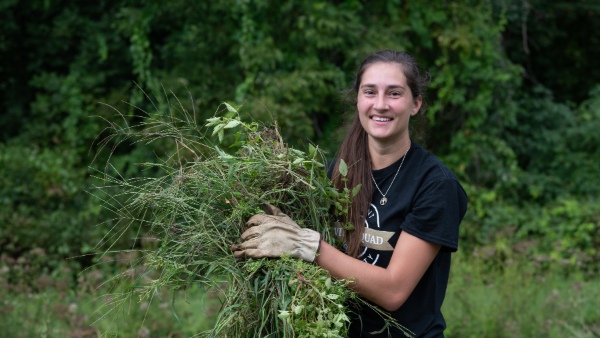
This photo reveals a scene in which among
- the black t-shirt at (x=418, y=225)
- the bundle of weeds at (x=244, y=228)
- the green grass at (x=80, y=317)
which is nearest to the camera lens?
the bundle of weeds at (x=244, y=228)

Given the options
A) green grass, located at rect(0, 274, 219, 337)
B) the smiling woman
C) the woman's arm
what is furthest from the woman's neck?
green grass, located at rect(0, 274, 219, 337)

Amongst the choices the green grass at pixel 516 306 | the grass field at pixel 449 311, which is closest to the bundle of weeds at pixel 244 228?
the grass field at pixel 449 311

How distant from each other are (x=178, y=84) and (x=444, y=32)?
2.66 metres

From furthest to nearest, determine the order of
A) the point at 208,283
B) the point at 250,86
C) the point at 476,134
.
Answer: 1. the point at 476,134
2. the point at 250,86
3. the point at 208,283

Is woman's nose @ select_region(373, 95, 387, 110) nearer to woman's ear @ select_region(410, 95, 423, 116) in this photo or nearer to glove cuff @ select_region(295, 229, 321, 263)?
woman's ear @ select_region(410, 95, 423, 116)

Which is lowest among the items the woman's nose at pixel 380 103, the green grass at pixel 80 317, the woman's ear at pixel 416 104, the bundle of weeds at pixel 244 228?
the green grass at pixel 80 317

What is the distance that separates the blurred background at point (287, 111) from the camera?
6422 millimetres

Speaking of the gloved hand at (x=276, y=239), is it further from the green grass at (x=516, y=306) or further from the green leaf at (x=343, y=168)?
the green grass at (x=516, y=306)

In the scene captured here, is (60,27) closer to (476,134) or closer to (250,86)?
(250,86)

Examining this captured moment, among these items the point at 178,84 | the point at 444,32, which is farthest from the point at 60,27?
the point at 444,32

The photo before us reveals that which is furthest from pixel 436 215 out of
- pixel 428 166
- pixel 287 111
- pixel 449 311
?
pixel 287 111

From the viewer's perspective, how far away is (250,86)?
721 centimetres

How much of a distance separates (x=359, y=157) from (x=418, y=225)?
1.19 ft

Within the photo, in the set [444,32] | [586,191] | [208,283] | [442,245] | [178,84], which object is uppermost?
[442,245]
